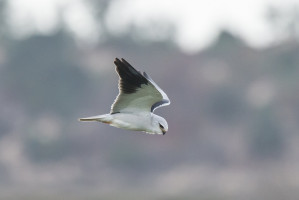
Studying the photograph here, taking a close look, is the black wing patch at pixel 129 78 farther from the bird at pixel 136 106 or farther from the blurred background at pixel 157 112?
the blurred background at pixel 157 112

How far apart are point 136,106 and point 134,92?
304 millimetres

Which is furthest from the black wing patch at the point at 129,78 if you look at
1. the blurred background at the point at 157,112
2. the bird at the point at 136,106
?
the blurred background at the point at 157,112

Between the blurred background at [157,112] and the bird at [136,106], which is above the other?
the blurred background at [157,112]

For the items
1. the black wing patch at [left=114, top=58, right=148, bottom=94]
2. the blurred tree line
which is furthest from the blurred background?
the black wing patch at [left=114, top=58, right=148, bottom=94]

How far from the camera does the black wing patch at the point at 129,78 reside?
9.38m

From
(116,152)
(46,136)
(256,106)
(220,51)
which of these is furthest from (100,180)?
(220,51)

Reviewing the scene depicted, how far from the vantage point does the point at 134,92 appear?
9.70m

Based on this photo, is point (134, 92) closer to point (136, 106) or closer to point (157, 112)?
point (136, 106)

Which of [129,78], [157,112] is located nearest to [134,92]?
[129,78]

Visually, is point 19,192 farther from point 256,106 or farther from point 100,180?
point 256,106

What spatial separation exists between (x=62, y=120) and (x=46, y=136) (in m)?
1.40

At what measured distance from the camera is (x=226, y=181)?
105 ft

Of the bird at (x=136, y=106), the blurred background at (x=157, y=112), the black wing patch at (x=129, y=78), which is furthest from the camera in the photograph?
the blurred background at (x=157, y=112)

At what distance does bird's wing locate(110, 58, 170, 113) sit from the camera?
31.0 feet
